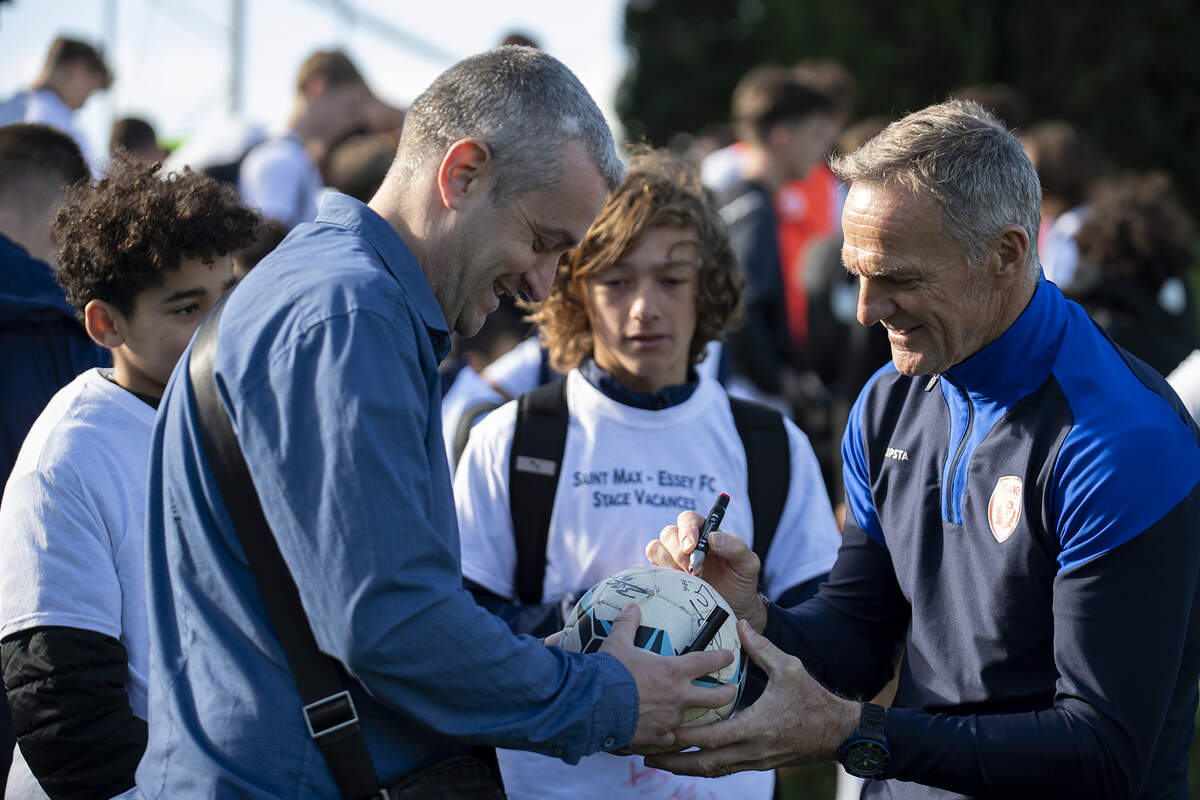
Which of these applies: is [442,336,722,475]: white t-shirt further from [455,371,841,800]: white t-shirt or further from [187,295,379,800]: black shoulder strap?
[187,295,379,800]: black shoulder strap

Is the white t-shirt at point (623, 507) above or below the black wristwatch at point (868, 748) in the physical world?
above

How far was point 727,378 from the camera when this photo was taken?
15.4 feet

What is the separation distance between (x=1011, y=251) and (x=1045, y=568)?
A: 2.26ft

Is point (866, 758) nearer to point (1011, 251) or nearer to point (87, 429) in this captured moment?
point (1011, 251)

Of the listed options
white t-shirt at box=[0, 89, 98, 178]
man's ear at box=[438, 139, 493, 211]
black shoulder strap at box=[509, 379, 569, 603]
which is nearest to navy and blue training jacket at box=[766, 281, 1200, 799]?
black shoulder strap at box=[509, 379, 569, 603]

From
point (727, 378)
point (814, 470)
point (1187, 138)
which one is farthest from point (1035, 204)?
point (1187, 138)

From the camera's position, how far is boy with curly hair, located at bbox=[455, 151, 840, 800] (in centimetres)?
321

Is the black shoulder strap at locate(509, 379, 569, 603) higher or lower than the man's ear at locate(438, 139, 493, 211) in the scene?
lower

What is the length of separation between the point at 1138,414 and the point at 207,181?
2528mm

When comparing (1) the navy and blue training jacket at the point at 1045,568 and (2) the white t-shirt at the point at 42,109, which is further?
(2) the white t-shirt at the point at 42,109

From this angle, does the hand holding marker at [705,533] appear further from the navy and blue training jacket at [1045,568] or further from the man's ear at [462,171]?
the man's ear at [462,171]

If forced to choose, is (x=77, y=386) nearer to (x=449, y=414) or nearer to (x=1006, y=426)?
(x=449, y=414)

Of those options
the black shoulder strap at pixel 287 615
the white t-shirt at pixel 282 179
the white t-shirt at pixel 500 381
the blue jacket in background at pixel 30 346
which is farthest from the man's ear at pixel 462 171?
the white t-shirt at pixel 282 179

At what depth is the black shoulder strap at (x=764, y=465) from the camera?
3387 millimetres
